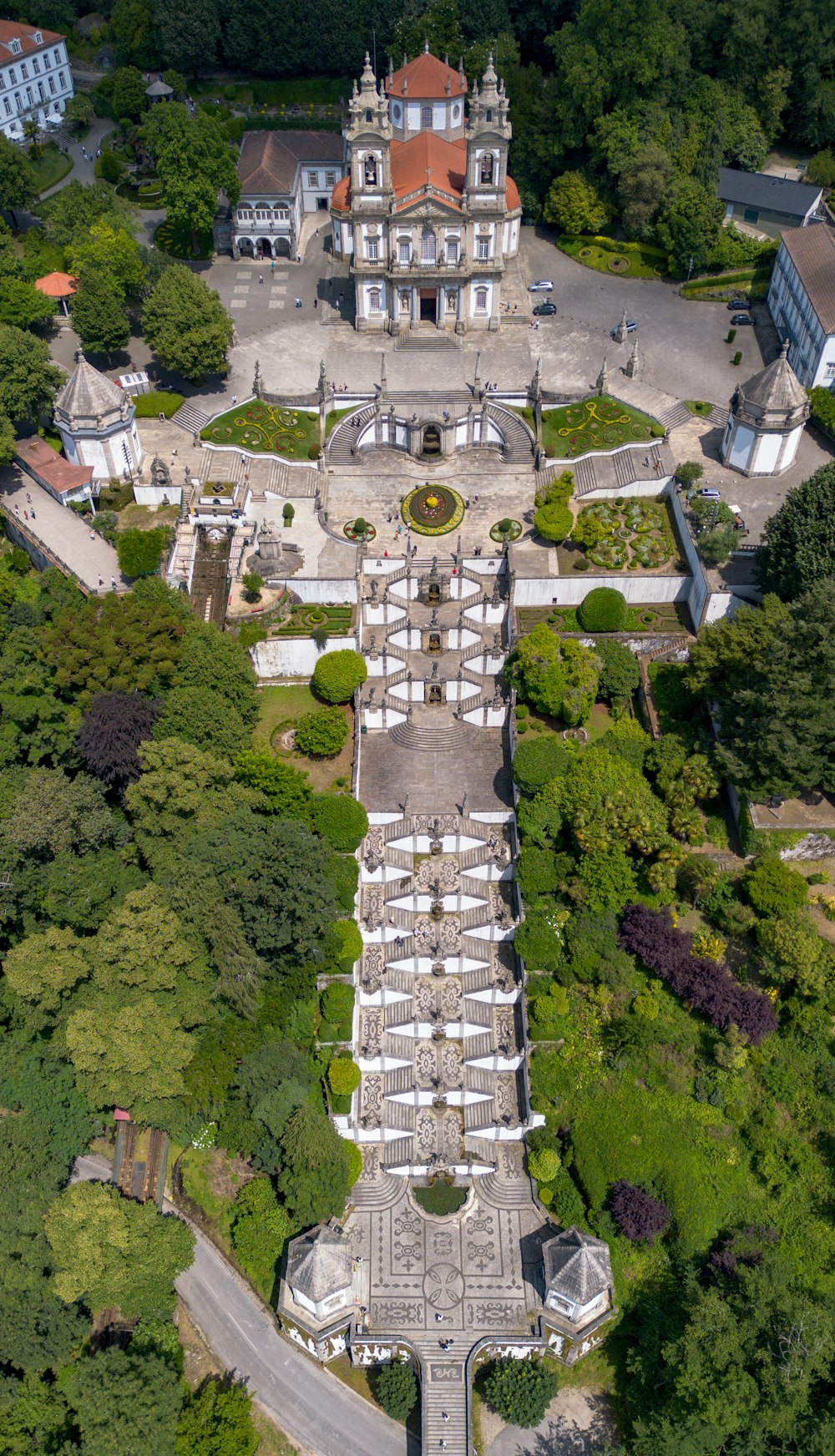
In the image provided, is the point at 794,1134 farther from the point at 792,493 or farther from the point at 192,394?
the point at 192,394

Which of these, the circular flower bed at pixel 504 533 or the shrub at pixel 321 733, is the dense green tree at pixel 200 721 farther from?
the circular flower bed at pixel 504 533

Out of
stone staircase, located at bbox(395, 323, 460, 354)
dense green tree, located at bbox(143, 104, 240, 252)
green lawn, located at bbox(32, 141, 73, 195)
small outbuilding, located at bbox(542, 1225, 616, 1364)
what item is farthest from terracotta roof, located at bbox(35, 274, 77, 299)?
small outbuilding, located at bbox(542, 1225, 616, 1364)

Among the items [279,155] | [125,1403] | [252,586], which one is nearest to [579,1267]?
[125,1403]

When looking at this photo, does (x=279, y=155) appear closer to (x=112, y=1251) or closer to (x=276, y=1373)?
(x=112, y=1251)

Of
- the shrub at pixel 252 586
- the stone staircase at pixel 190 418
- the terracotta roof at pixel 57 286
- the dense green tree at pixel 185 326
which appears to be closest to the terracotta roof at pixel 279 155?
the terracotta roof at pixel 57 286

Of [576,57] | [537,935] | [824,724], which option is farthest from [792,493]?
[576,57]
